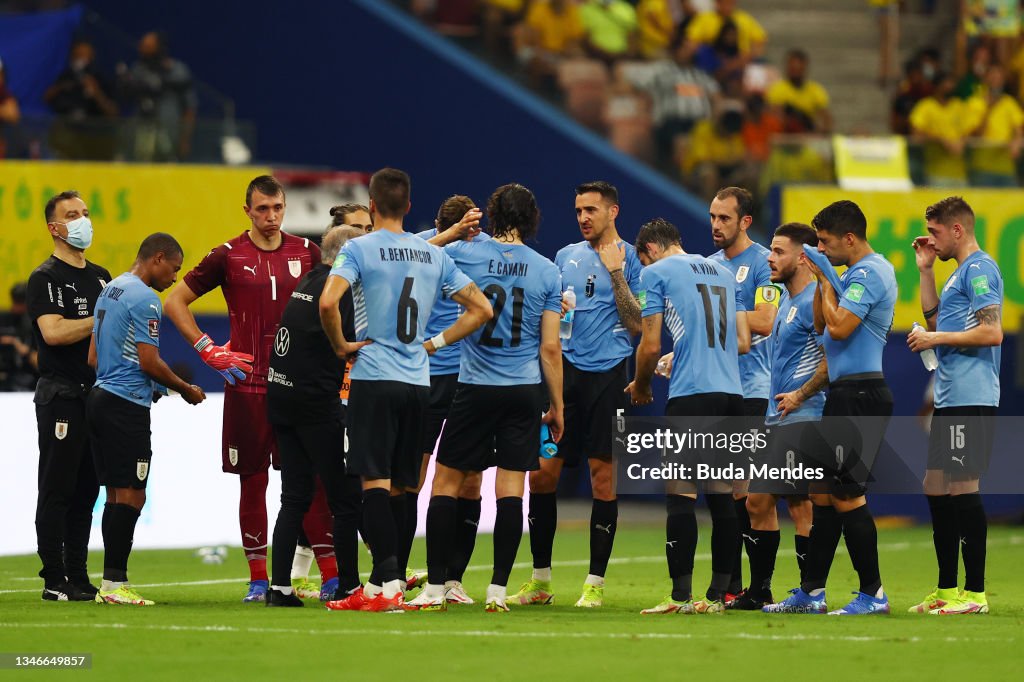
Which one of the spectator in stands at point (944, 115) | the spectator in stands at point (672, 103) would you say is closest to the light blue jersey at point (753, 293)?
the spectator in stands at point (672, 103)

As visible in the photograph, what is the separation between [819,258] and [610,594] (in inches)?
114

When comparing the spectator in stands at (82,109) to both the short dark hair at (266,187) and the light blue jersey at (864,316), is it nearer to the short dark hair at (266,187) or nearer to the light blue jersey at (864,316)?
the short dark hair at (266,187)

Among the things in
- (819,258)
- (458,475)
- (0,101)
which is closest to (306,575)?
(458,475)

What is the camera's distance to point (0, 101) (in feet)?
64.7

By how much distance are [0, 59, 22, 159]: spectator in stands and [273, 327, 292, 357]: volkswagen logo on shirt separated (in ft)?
32.2

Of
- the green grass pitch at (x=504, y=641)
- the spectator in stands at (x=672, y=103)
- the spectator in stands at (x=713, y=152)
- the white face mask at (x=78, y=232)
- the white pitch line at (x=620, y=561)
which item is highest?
the spectator in stands at (x=672, y=103)

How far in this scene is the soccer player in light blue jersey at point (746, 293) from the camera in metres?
11.0

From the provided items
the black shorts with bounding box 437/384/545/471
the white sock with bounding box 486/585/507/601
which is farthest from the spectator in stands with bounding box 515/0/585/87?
the white sock with bounding box 486/585/507/601

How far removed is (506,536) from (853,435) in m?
2.03

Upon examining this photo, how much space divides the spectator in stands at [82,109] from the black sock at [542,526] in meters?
9.73

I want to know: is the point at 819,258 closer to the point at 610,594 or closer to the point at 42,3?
the point at 610,594

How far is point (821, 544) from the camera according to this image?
401 inches

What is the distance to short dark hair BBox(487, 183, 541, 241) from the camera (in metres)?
10.0

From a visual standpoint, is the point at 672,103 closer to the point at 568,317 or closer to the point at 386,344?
the point at 568,317
